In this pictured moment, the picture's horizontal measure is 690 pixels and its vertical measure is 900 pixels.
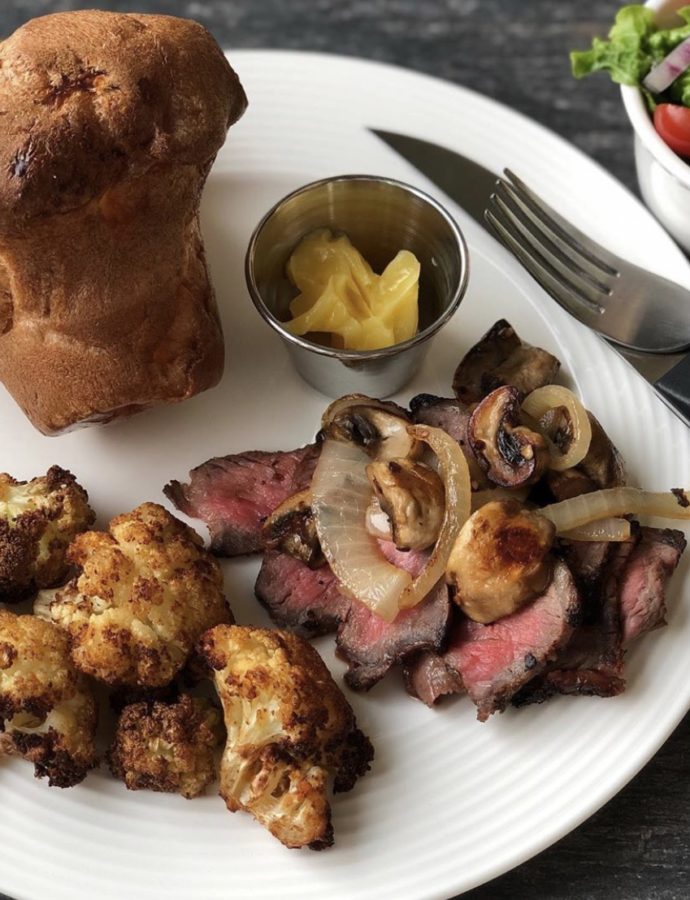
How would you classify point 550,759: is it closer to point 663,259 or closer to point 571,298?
point 571,298

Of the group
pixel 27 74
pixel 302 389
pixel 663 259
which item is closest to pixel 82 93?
pixel 27 74

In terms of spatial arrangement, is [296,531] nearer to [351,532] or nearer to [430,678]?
[351,532]

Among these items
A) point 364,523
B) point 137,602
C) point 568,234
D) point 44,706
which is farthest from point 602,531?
point 44,706

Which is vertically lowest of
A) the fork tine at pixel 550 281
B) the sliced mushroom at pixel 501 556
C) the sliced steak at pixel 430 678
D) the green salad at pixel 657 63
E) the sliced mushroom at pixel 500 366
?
the sliced steak at pixel 430 678

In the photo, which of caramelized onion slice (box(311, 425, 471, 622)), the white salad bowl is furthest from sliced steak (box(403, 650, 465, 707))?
the white salad bowl

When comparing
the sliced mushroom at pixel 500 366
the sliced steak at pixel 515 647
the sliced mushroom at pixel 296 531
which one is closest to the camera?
the sliced steak at pixel 515 647

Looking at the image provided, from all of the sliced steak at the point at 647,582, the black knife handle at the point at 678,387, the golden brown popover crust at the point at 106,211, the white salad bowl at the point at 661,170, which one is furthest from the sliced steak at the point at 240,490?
the white salad bowl at the point at 661,170

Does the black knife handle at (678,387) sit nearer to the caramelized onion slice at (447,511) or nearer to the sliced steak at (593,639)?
the sliced steak at (593,639)
